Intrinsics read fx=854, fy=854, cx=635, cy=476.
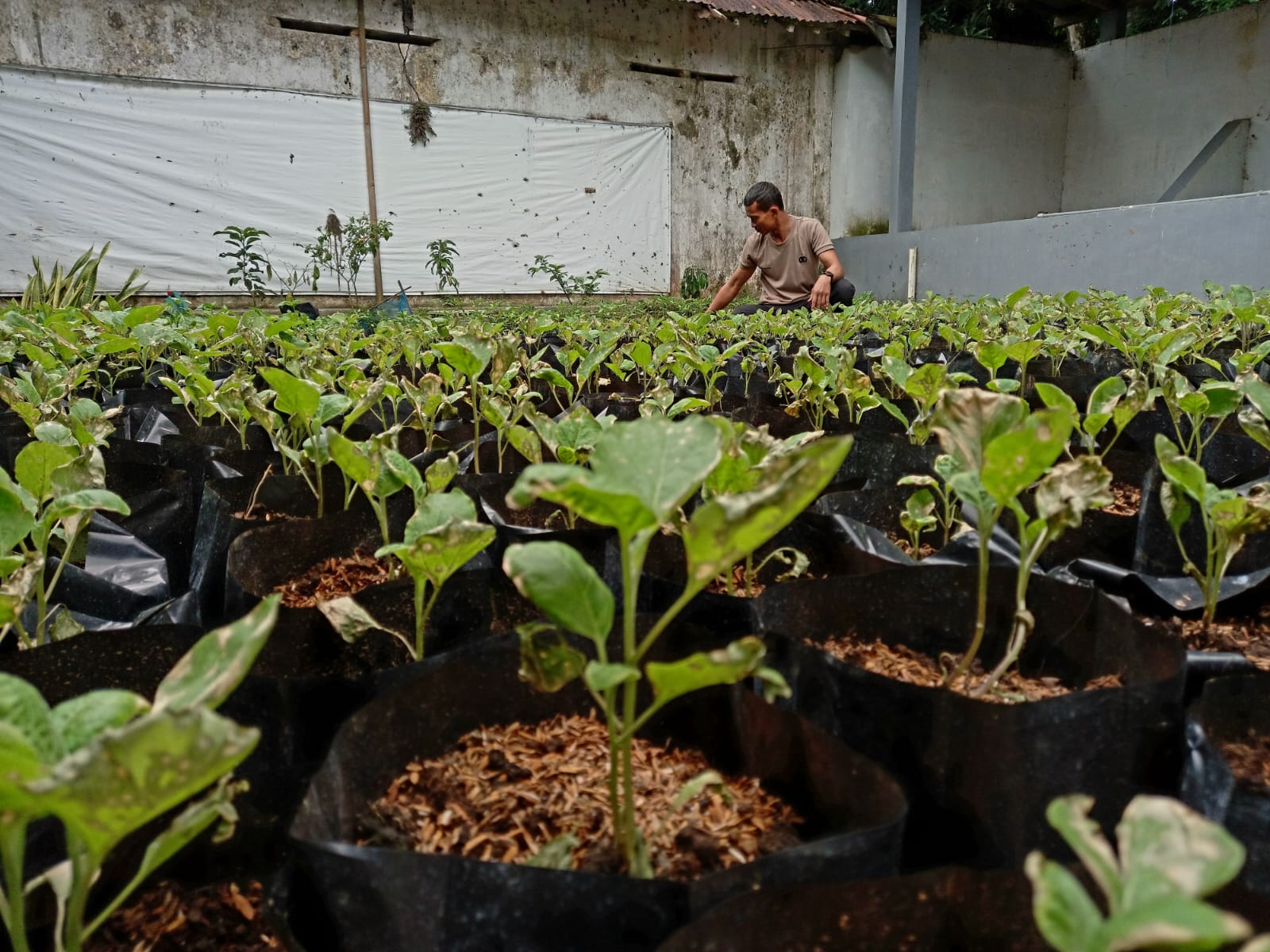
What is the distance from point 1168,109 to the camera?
37.5ft

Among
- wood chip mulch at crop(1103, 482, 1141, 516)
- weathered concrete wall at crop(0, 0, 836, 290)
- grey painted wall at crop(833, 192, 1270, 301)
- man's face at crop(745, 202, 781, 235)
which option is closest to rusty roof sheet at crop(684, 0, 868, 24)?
weathered concrete wall at crop(0, 0, 836, 290)

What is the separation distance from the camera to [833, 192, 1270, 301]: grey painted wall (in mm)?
5324

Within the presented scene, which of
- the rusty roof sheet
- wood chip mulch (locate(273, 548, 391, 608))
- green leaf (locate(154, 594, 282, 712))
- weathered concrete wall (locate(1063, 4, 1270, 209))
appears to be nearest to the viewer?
green leaf (locate(154, 594, 282, 712))

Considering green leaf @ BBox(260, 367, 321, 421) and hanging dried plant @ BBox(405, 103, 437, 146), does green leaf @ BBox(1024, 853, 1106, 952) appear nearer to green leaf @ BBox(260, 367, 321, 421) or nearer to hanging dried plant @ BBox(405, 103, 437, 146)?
green leaf @ BBox(260, 367, 321, 421)

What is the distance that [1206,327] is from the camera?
293cm

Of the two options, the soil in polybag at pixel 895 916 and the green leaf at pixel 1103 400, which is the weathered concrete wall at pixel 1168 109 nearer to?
the green leaf at pixel 1103 400

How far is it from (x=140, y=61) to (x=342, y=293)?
281 cm

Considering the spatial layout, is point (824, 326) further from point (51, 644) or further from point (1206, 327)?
point (51, 644)

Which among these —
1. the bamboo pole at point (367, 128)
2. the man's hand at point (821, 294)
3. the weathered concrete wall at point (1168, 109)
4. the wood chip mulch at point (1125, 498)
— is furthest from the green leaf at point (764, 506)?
the weathered concrete wall at point (1168, 109)

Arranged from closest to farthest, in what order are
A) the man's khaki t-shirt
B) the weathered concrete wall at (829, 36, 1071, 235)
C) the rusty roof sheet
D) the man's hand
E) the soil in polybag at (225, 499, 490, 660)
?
1. the soil in polybag at (225, 499, 490, 660)
2. the man's hand
3. the man's khaki t-shirt
4. the rusty roof sheet
5. the weathered concrete wall at (829, 36, 1071, 235)

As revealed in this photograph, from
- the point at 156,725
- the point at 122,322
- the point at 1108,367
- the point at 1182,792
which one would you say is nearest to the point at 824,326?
the point at 1108,367

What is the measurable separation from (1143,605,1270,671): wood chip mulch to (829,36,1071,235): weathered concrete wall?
1094 centimetres

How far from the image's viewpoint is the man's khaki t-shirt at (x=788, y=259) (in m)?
5.80

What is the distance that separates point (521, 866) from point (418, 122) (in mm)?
10127
